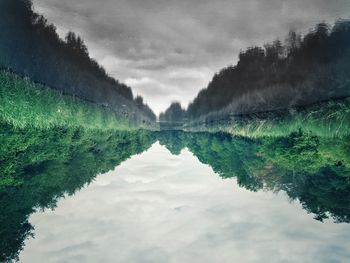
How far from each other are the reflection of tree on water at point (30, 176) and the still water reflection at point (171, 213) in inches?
0.9

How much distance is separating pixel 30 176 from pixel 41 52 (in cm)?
2716

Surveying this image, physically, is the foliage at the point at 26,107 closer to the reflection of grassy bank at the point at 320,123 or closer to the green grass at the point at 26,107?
the green grass at the point at 26,107

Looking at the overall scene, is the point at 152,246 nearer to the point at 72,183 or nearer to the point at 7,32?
the point at 72,183

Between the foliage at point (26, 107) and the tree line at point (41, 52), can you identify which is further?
the tree line at point (41, 52)

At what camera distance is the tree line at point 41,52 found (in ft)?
81.1

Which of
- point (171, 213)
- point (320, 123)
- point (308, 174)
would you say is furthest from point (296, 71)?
point (171, 213)

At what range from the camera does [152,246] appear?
4.48 m

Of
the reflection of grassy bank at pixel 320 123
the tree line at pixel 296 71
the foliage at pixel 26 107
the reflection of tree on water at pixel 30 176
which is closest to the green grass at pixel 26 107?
the foliage at pixel 26 107

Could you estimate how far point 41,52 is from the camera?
3222cm

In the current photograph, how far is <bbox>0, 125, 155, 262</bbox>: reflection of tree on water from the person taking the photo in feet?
15.8

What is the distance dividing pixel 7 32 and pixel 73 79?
1868 centimetres

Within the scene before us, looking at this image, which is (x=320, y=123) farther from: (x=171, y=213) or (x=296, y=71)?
(x=296, y=71)

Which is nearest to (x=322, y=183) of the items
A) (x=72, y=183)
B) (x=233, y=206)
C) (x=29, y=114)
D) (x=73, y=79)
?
(x=233, y=206)

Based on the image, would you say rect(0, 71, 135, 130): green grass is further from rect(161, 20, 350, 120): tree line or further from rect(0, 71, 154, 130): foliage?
rect(161, 20, 350, 120): tree line
